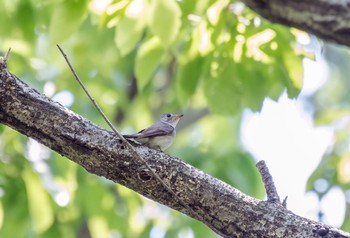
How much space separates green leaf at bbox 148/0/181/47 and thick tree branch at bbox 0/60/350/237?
3.36ft

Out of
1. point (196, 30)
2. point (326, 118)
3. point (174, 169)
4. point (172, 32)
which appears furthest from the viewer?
point (326, 118)

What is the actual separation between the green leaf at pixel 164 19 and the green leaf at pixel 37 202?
2.24 metres

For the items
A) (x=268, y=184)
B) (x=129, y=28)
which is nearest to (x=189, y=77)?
(x=129, y=28)

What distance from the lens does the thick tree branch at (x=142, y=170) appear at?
3109mm

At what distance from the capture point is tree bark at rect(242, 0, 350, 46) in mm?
2971

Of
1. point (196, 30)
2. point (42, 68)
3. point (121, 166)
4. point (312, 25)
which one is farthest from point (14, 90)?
point (42, 68)

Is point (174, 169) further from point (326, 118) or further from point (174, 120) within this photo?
point (326, 118)

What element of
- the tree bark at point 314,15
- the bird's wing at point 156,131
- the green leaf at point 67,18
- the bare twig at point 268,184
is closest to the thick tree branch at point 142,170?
the bare twig at point 268,184

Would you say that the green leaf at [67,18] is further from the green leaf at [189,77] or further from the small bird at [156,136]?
the green leaf at [189,77]

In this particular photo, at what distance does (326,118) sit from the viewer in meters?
6.21

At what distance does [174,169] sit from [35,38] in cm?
266

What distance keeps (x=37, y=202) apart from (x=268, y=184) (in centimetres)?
293

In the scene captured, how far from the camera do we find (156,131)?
12.8 feet

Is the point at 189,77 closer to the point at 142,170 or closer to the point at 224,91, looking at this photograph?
the point at 224,91
